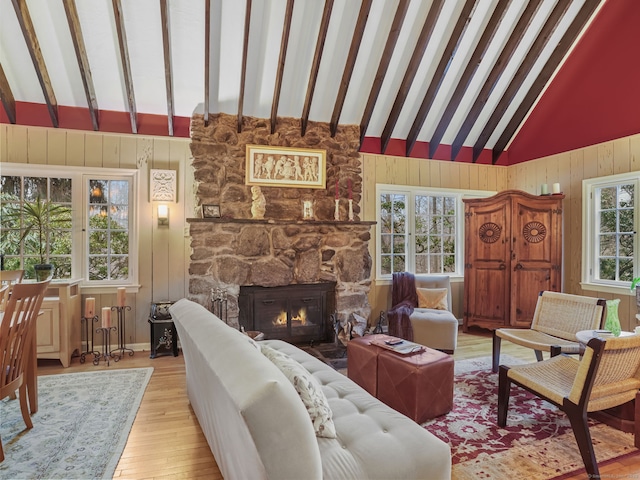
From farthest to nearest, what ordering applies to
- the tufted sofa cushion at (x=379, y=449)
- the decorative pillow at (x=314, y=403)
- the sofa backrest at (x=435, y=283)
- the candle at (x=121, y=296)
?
the sofa backrest at (x=435, y=283)
the candle at (x=121, y=296)
the decorative pillow at (x=314, y=403)
the tufted sofa cushion at (x=379, y=449)

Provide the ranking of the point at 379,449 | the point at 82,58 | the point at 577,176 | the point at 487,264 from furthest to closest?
the point at 487,264, the point at 577,176, the point at 82,58, the point at 379,449

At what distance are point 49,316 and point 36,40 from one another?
110 inches

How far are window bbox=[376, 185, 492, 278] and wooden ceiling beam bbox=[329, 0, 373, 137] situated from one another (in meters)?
1.26

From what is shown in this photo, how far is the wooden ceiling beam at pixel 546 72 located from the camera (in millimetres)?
4273

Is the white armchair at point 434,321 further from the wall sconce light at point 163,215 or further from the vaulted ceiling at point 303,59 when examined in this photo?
the wall sconce light at point 163,215

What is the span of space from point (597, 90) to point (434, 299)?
3386 millimetres

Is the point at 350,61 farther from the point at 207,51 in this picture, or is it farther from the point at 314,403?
the point at 314,403

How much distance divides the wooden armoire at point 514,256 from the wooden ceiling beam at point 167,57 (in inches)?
174

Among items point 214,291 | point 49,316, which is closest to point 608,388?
point 214,291

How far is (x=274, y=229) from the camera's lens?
4.64m

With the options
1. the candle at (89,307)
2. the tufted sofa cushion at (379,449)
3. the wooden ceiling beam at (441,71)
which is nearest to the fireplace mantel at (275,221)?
the candle at (89,307)

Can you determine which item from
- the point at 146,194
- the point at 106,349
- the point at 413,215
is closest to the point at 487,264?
the point at 413,215

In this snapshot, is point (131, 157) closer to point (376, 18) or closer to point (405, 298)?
point (376, 18)

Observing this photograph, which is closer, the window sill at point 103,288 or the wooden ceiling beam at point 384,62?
the wooden ceiling beam at point 384,62
